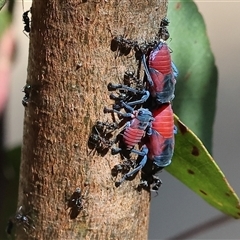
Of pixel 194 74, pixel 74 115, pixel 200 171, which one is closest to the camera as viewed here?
pixel 74 115

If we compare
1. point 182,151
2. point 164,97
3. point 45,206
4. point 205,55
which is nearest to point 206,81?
point 205,55

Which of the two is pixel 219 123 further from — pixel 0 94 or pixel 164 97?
pixel 164 97

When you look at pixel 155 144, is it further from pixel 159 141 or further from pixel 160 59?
pixel 160 59

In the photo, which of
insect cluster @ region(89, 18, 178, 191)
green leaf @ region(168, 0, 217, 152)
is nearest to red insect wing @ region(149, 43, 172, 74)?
insect cluster @ region(89, 18, 178, 191)

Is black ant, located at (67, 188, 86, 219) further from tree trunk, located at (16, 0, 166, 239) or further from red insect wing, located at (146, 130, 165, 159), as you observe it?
red insect wing, located at (146, 130, 165, 159)

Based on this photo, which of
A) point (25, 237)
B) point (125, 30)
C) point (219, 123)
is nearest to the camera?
point (125, 30)

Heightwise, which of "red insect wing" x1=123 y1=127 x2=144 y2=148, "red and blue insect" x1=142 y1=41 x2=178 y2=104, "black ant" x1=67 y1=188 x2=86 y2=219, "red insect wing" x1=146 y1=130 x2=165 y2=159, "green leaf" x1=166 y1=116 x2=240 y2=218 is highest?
"red and blue insect" x1=142 y1=41 x2=178 y2=104

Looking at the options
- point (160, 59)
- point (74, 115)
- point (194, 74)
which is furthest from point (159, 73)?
point (194, 74)
